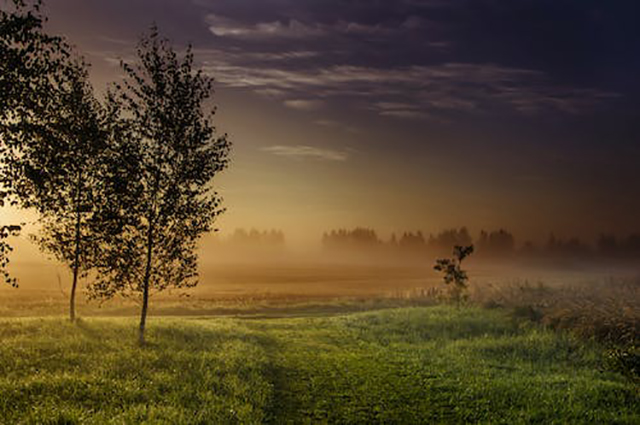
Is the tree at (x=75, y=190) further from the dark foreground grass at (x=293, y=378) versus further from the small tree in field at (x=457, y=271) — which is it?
the small tree in field at (x=457, y=271)

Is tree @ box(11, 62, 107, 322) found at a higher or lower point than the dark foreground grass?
higher

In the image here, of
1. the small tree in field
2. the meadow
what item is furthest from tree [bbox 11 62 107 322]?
the small tree in field

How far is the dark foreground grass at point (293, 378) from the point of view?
1441 centimetres

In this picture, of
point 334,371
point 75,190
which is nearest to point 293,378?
point 334,371

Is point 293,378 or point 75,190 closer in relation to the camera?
point 293,378

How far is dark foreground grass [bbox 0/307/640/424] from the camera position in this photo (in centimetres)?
1441

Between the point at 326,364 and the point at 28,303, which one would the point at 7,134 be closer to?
the point at 326,364

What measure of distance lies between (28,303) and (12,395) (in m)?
41.5

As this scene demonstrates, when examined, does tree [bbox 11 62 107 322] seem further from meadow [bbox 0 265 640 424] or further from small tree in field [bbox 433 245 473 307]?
small tree in field [bbox 433 245 473 307]

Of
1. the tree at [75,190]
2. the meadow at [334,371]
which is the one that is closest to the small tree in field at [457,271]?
the meadow at [334,371]

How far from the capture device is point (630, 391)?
1727cm

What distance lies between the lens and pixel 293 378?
64.1ft

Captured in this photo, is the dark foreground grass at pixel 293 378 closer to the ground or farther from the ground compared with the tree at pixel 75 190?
closer to the ground

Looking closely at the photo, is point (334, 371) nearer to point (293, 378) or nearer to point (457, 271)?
point (293, 378)
